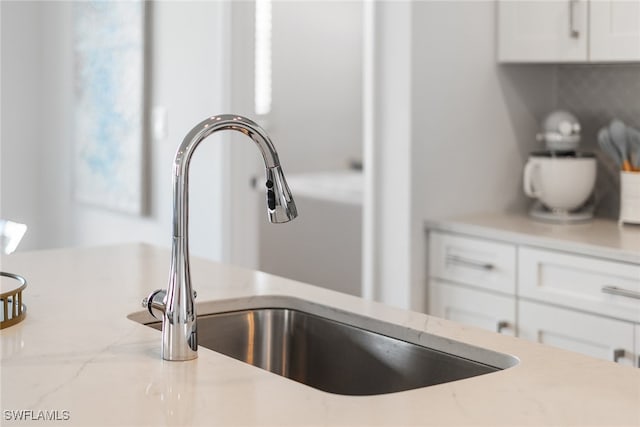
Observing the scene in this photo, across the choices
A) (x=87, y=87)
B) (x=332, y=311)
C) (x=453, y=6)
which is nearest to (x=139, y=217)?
(x=87, y=87)

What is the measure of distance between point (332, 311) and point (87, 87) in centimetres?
290

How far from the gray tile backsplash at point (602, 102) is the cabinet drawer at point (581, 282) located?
601 millimetres

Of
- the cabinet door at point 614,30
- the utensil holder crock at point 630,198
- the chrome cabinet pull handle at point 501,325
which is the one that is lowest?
the chrome cabinet pull handle at point 501,325

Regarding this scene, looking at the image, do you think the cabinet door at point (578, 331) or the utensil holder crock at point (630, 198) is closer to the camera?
the cabinet door at point (578, 331)

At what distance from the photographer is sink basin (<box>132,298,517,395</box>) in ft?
5.09

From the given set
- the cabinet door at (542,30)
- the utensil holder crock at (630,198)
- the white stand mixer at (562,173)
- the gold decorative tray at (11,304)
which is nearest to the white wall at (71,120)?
the cabinet door at (542,30)

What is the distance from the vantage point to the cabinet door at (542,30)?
2.86 meters

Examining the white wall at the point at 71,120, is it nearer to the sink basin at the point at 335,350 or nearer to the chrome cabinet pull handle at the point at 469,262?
the chrome cabinet pull handle at the point at 469,262

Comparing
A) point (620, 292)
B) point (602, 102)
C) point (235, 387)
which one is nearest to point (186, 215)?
point (235, 387)

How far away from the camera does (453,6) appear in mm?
2998

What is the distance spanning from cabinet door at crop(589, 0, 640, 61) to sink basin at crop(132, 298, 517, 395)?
4.83 ft

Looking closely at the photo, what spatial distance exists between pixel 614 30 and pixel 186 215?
1.83m

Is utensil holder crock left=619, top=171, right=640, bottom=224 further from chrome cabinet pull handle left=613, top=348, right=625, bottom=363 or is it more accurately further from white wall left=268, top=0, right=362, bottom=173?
white wall left=268, top=0, right=362, bottom=173

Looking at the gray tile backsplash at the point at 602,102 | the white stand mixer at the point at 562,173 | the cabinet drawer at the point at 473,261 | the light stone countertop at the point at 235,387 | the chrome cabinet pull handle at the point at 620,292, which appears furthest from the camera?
the gray tile backsplash at the point at 602,102
